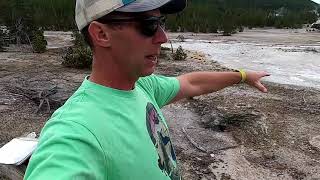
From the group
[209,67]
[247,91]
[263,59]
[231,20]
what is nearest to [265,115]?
[247,91]

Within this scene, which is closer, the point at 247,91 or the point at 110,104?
the point at 110,104

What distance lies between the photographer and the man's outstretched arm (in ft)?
7.93

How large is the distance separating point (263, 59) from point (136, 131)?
16453 millimetres

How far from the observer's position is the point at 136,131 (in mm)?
1415

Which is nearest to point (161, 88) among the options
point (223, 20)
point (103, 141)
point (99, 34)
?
point (99, 34)

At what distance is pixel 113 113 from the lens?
1.39 m

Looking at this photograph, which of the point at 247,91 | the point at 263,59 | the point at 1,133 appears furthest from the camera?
the point at 263,59

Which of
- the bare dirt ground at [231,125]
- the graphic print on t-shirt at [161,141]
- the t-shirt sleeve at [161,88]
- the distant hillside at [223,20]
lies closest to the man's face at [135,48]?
the graphic print on t-shirt at [161,141]

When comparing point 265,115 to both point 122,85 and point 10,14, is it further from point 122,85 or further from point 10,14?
point 10,14

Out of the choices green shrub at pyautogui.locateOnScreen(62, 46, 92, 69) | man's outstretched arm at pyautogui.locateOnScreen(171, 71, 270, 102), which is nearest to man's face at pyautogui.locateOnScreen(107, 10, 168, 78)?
man's outstretched arm at pyautogui.locateOnScreen(171, 71, 270, 102)

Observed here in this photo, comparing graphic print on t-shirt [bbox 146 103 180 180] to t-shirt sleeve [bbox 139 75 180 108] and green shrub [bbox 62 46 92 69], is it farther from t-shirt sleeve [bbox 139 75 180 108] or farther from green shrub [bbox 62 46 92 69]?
green shrub [bbox 62 46 92 69]

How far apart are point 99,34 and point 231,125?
5.92 m

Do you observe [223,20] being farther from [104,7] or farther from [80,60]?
[104,7]

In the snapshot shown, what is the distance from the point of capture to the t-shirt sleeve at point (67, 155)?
1099 millimetres
